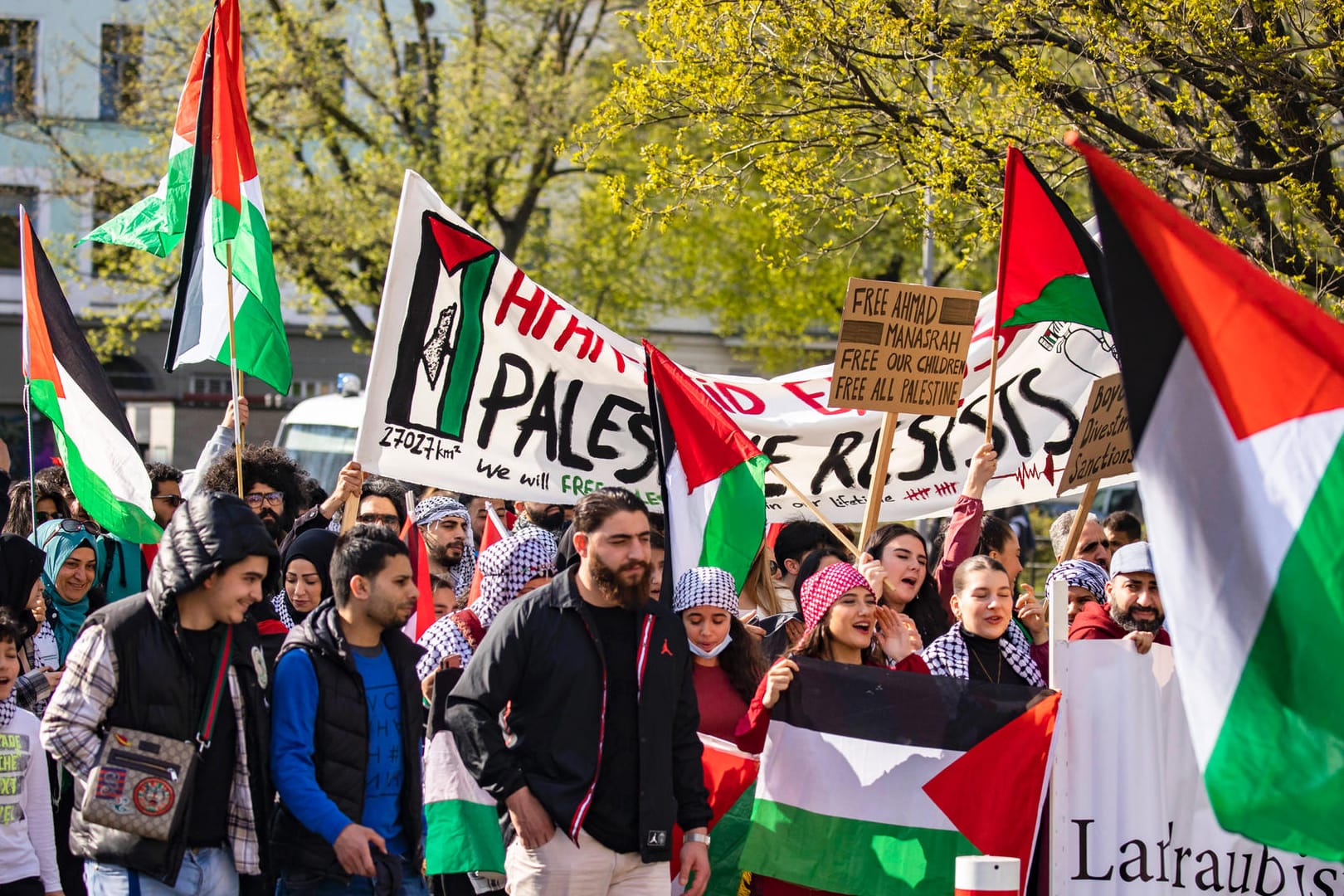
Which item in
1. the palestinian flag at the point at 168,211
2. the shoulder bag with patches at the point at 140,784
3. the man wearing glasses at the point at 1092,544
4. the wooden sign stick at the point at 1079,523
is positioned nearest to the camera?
the shoulder bag with patches at the point at 140,784

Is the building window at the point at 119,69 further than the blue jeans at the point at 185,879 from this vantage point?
Yes

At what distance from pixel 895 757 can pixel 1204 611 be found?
8.58 ft

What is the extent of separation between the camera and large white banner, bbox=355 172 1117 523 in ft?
25.9

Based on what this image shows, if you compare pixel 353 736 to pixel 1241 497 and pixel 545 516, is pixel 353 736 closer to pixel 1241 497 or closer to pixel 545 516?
pixel 1241 497

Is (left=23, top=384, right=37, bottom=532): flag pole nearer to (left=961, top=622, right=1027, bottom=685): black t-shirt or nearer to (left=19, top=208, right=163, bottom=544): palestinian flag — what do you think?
(left=19, top=208, right=163, bottom=544): palestinian flag

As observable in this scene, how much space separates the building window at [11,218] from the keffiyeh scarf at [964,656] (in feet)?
101

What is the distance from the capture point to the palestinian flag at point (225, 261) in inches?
311

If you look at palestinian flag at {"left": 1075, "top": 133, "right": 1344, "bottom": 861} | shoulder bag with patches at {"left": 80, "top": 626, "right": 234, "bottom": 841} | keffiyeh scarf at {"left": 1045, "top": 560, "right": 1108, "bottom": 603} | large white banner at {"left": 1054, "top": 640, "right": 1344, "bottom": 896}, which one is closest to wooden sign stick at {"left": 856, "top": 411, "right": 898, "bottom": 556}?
keffiyeh scarf at {"left": 1045, "top": 560, "right": 1108, "bottom": 603}

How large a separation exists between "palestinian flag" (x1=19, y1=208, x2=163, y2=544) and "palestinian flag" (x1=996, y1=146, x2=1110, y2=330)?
3.50 m

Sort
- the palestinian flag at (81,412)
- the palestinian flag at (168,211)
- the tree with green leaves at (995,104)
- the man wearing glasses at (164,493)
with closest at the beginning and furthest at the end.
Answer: the palestinian flag at (81,412) → the palestinian flag at (168,211) → the man wearing glasses at (164,493) → the tree with green leaves at (995,104)

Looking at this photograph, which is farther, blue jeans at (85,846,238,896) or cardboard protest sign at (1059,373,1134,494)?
cardboard protest sign at (1059,373,1134,494)

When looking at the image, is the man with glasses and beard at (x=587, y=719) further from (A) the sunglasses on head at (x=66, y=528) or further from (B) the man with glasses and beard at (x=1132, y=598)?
(A) the sunglasses on head at (x=66, y=528)

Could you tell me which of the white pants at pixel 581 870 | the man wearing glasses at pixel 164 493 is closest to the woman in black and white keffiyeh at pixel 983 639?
the white pants at pixel 581 870

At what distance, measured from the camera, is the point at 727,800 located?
6.16m
